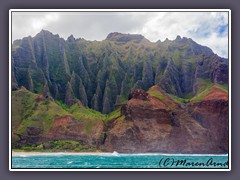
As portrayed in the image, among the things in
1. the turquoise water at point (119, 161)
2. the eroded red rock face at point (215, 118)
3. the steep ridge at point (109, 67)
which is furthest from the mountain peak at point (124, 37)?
the turquoise water at point (119, 161)

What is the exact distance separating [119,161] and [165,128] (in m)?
1.11

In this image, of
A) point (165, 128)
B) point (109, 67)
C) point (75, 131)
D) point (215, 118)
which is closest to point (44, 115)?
point (75, 131)

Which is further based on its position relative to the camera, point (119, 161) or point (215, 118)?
point (215, 118)

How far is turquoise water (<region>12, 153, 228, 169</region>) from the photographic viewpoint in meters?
9.22

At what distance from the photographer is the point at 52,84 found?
9.90 meters

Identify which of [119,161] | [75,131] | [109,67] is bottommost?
[119,161]

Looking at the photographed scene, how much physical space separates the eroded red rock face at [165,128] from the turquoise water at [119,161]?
158 mm

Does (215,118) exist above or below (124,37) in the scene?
below

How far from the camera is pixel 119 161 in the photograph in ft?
30.5

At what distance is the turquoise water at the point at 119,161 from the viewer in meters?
9.22

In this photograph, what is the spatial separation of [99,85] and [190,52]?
185 cm

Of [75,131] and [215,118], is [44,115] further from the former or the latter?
[215,118]
